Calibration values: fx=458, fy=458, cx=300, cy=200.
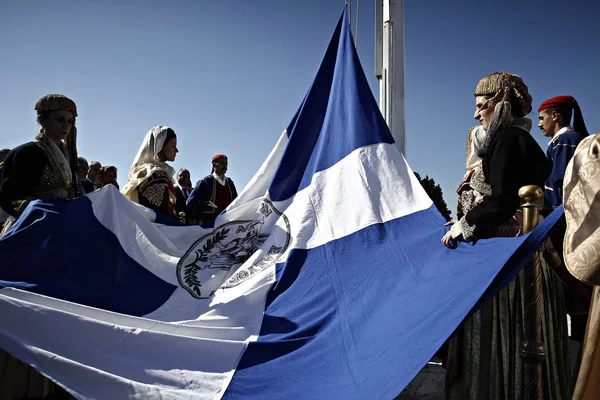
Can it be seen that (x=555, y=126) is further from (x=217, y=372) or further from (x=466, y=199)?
(x=217, y=372)

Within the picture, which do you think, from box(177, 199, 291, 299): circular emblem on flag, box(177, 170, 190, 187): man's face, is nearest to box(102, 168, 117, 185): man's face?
box(177, 170, 190, 187): man's face

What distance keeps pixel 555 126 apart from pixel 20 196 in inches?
165

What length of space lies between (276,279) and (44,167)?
5.88 feet

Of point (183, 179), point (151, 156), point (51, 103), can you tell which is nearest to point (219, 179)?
point (183, 179)

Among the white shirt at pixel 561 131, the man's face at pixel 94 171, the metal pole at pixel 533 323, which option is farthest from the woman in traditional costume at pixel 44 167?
the man's face at pixel 94 171

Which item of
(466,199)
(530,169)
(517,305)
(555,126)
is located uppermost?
(555,126)

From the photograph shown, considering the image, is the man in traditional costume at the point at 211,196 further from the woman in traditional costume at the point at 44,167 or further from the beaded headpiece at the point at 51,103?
the beaded headpiece at the point at 51,103

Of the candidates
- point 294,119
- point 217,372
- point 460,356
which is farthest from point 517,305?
point 294,119

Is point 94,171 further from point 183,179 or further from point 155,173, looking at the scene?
point 155,173

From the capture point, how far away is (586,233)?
3.99ft

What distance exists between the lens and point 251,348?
2.38 metres

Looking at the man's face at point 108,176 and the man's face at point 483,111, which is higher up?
the man's face at point 483,111

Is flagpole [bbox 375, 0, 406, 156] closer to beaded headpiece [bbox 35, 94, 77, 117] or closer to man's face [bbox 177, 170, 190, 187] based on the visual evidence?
beaded headpiece [bbox 35, 94, 77, 117]

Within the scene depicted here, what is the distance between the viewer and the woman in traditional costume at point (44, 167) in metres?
2.99
